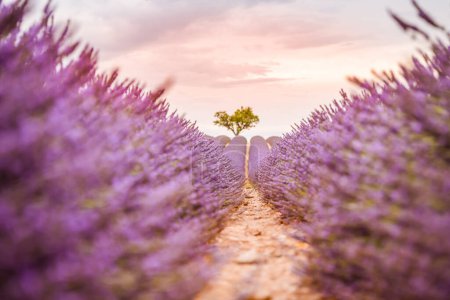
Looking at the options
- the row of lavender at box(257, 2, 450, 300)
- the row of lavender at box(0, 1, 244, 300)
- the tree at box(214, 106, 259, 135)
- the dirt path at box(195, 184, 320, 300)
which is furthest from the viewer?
the tree at box(214, 106, 259, 135)

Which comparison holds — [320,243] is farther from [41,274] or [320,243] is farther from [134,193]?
[41,274]

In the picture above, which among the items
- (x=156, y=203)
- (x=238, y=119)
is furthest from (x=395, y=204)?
(x=238, y=119)

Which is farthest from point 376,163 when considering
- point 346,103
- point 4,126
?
point 346,103

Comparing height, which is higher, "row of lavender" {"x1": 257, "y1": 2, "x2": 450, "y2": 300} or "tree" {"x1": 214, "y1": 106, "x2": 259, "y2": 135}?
"tree" {"x1": 214, "y1": 106, "x2": 259, "y2": 135}

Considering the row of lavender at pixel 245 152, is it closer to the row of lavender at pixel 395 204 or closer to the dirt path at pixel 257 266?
the dirt path at pixel 257 266

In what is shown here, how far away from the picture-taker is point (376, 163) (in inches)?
80.4

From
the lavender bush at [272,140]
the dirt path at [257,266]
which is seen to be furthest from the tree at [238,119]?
the dirt path at [257,266]

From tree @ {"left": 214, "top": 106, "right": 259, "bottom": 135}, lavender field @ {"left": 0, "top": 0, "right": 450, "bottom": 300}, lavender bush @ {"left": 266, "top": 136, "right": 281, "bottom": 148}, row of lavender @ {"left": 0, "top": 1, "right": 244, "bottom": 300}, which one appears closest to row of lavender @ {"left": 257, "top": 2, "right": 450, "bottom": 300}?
lavender field @ {"left": 0, "top": 0, "right": 450, "bottom": 300}

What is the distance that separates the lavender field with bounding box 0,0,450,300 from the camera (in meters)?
1.39

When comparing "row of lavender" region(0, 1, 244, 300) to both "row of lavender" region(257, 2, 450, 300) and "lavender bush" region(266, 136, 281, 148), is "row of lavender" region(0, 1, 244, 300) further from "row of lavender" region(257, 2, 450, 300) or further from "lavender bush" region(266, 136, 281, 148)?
"lavender bush" region(266, 136, 281, 148)

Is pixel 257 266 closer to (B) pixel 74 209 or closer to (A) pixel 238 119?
(B) pixel 74 209

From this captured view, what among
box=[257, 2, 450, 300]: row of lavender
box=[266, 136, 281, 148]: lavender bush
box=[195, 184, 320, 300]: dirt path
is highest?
box=[266, 136, 281, 148]: lavender bush

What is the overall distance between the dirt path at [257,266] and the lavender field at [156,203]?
0.02m

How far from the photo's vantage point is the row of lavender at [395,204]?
5.13 feet
